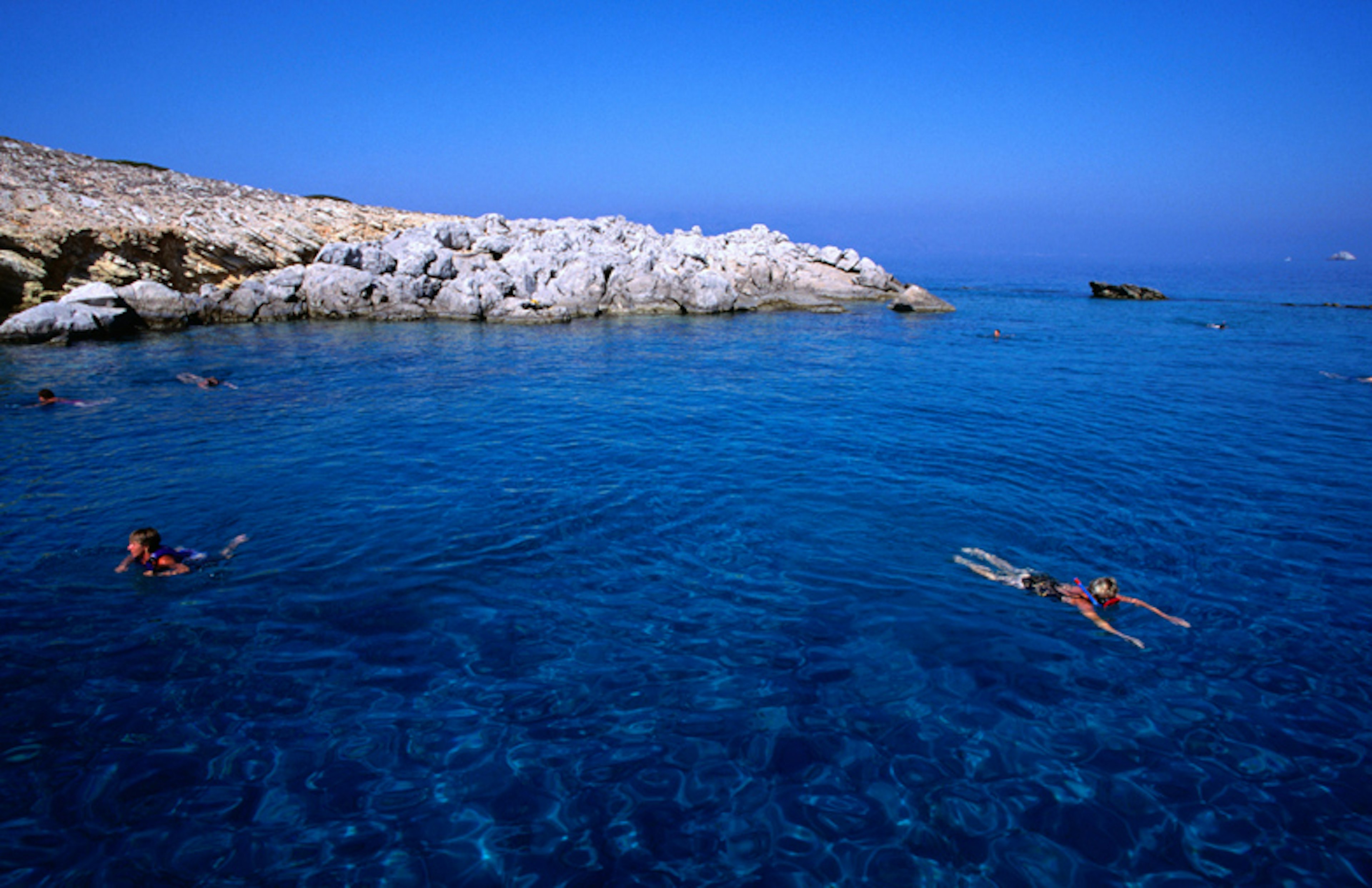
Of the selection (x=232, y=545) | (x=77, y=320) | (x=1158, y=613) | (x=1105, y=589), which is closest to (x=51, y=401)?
(x=232, y=545)

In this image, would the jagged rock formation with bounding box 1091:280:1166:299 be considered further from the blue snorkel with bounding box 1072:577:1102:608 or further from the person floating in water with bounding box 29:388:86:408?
the person floating in water with bounding box 29:388:86:408

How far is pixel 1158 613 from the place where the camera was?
9891mm

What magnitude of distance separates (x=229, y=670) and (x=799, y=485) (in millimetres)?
10452

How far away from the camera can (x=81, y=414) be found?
770 inches

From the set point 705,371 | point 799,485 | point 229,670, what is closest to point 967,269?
point 705,371

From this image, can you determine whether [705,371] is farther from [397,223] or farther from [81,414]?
[397,223]

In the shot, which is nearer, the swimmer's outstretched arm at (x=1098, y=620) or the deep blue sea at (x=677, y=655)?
the deep blue sea at (x=677, y=655)

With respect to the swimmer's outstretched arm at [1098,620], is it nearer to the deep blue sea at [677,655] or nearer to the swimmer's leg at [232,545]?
the deep blue sea at [677,655]

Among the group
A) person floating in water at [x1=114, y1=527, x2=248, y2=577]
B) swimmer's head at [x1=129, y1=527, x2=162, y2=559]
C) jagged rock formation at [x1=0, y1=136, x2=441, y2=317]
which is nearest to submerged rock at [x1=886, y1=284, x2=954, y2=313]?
jagged rock formation at [x1=0, y1=136, x2=441, y2=317]

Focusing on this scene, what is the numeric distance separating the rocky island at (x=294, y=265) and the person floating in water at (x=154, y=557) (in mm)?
28681

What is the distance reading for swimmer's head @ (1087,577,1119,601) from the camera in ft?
31.8

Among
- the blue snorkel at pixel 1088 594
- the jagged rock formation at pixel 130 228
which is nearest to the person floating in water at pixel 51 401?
the jagged rock formation at pixel 130 228

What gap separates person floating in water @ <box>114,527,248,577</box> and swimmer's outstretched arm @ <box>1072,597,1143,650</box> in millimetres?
13488

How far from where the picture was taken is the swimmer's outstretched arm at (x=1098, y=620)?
30.5ft
